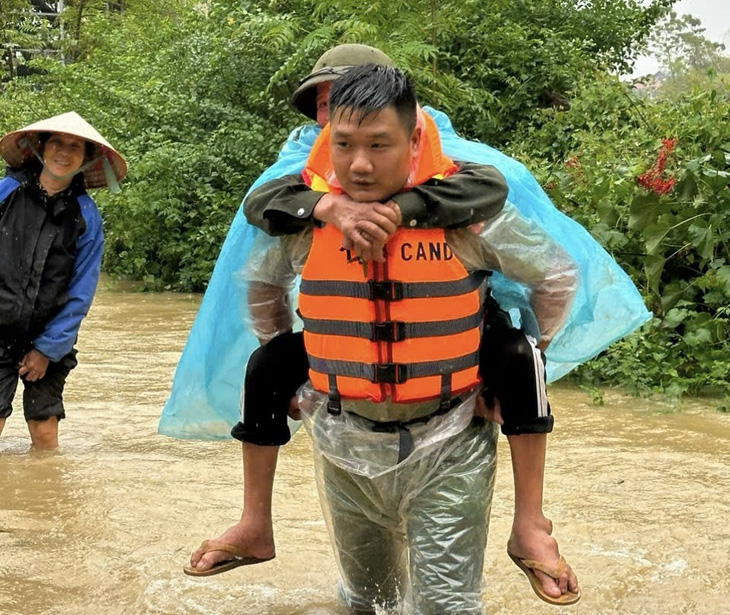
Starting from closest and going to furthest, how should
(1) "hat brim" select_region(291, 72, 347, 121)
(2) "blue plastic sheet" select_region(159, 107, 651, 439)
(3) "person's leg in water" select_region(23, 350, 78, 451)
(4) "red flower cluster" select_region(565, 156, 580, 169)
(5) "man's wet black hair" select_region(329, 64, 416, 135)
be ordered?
(5) "man's wet black hair" select_region(329, 64, 416, 135)
(2) "blue plastic sheet" select_region(159, 107, 651, 439)
(1) "hat brim" select_region(291, 72, 347, 121)
(3) "person's leg in water" select_region(23, 350, 78, 451)
(4) "red flower cluster" select_region(565, 156, 580, 169)

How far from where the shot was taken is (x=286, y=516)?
4348mm

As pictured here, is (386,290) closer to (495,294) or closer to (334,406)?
(334,406)

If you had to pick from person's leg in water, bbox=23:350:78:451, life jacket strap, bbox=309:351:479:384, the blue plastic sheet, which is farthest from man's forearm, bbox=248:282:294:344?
person's leg in water, bbox=23:350:78:451

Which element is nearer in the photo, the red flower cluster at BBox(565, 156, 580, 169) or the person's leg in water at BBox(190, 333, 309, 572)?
the person's leg in water at BBox(190, 333, 309, 572)

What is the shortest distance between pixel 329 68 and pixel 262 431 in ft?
3.65

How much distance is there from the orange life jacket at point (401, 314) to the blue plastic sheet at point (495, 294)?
0.86 feet

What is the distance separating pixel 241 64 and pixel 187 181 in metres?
1.75

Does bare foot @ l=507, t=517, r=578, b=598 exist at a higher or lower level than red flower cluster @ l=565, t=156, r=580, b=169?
lower

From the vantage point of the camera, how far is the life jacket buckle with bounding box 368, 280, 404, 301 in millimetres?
2574

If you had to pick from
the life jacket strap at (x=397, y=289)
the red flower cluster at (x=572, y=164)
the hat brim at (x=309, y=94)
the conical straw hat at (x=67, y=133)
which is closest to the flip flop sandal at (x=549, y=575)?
the life jacket strap at (x=397, y=289)

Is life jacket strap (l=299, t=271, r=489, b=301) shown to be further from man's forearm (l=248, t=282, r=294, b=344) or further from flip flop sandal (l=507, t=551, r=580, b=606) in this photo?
flip flop sandal (l=507, t=551, r=580, b=606)

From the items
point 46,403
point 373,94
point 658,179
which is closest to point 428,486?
point 373,94

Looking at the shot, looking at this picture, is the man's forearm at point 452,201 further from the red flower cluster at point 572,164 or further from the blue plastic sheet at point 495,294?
the red flower cluster at point 572,164

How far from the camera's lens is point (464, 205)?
2508 millimetres
